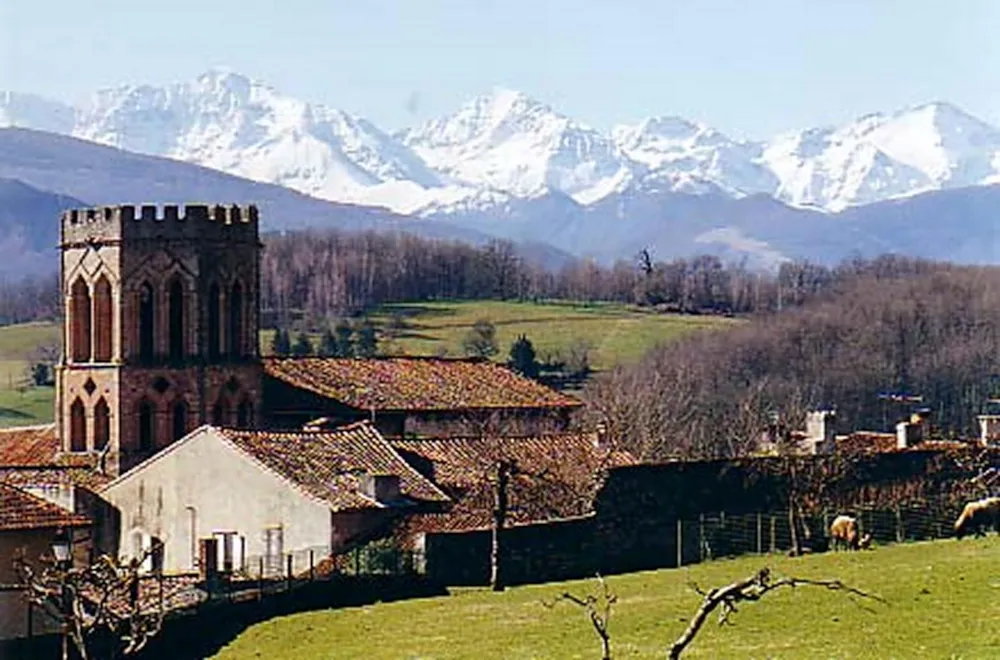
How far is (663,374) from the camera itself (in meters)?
124

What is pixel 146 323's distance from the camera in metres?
64.5

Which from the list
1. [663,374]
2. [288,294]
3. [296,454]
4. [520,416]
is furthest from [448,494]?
[288,294]

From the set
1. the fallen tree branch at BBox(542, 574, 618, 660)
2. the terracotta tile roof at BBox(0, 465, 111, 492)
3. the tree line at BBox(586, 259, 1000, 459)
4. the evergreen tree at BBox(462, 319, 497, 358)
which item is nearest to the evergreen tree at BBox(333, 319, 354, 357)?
the evergreen tree at BBox(462, 319, 497, 358)

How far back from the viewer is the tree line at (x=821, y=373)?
9162 centimetres

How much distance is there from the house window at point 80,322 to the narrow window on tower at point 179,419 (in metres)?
3.31

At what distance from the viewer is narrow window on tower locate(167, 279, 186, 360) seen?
2542 inches

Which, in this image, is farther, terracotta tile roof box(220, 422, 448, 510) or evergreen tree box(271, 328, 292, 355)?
evergreen tree box(271, 328, 292, 355)

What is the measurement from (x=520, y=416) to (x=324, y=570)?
24982mm

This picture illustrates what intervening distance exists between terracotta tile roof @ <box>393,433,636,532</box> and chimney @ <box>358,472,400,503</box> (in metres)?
1.04

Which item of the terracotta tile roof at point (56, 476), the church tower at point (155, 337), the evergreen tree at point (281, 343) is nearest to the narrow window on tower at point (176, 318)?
the church tower at point (155, 337)

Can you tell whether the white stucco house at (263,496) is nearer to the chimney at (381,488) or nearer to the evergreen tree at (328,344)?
the chimney at (381,488)

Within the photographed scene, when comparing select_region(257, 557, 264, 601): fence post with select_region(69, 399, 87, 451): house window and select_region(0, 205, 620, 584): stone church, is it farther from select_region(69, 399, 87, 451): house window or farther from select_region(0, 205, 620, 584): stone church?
select_region(69, 399, 87, 451): house window

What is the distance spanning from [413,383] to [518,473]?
1660cm

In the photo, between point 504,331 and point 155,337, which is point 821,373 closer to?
point 504,331
